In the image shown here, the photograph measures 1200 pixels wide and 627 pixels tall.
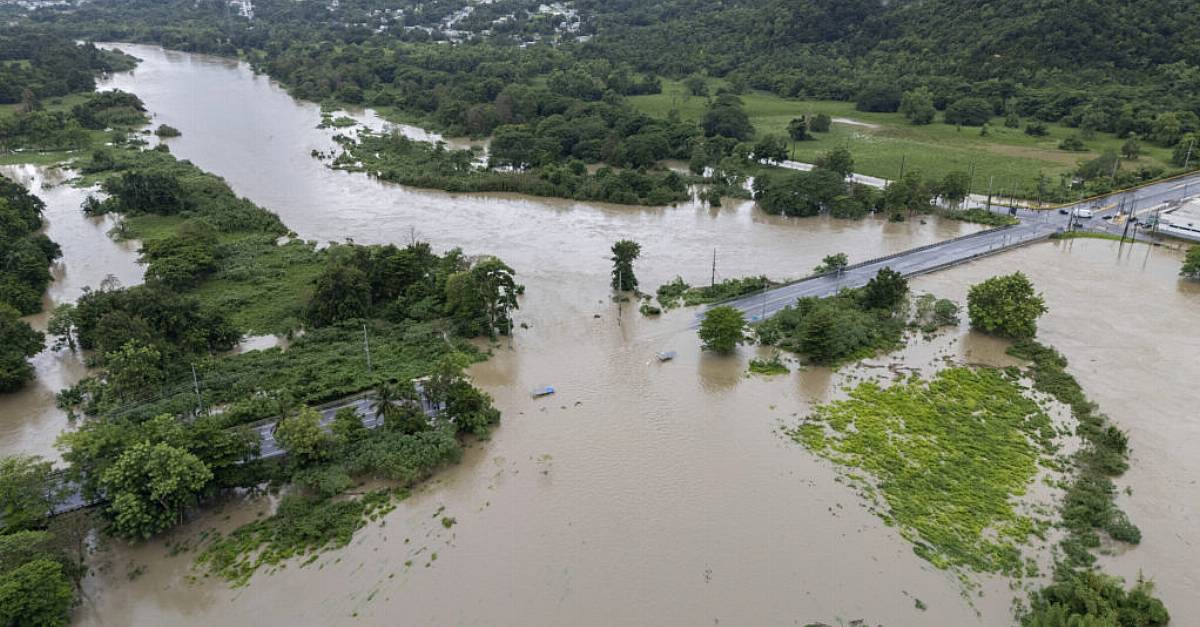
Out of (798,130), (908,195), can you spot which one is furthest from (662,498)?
(798,130)

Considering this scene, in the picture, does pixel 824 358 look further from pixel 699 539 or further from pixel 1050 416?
pixel 699 539

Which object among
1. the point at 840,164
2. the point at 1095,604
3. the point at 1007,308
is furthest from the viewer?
the point at 840,164

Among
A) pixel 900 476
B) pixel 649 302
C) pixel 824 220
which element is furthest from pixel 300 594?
pixel 824 220

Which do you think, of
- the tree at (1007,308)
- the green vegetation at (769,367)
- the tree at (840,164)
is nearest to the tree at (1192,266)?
the tree at (1007,308)

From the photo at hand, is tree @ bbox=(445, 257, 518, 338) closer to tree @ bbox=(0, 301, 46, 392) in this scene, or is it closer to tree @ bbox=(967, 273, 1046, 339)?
tree @ bbox=(0, 301, 46, 392)

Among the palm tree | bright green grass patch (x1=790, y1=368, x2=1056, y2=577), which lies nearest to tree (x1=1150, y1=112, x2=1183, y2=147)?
bright green grass patch (x1=790, y1=368, x2=1056, y2=577)

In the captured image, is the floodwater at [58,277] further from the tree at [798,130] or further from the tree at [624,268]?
the tree at [798,130]

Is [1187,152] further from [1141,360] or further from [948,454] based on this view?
[948,454]
